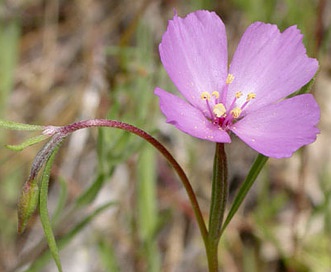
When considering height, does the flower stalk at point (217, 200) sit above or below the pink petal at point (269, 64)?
below

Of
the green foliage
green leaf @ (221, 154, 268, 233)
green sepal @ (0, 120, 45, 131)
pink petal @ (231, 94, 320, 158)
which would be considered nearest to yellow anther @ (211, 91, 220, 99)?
pink petal @ (231, 94, 320, 158)

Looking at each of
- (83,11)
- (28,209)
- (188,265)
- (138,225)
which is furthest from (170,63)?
(83,11)

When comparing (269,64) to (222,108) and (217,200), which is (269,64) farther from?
(217,200)

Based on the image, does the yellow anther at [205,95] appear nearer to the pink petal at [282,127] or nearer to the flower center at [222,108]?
the flower center at [222,108]

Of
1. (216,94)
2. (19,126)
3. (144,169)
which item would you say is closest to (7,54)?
(144,169)

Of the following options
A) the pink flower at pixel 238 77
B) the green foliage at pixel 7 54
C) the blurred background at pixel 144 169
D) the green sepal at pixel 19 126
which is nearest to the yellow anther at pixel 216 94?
the pink flower at pixel 238 77

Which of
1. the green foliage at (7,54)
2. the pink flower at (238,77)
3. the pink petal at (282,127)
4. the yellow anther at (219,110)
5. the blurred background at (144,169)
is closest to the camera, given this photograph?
the pink petal at (282,127)
